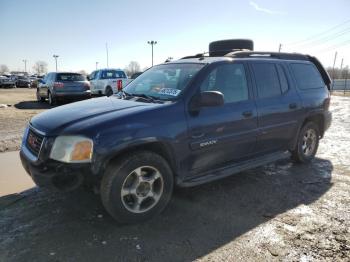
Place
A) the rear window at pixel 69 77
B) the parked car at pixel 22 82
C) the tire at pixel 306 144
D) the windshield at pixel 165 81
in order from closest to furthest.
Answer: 1. the windshield at pixel 165 81
2. the tire at pixel 306 144
3. the rear window at pixel 69 77
4. the parked car at pixel 22 82

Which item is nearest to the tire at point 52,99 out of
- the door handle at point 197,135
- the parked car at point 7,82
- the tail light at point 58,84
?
the tail light at point 58,84

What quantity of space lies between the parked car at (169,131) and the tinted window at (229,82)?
0.01m

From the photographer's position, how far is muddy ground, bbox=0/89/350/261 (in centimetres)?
290

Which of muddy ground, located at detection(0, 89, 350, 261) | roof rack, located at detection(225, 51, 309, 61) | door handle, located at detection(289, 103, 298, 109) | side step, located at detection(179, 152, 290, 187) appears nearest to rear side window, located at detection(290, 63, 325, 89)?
roof rack, located at detection(225, 51, 309, 61)

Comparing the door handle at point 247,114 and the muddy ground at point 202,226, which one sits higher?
the door handle at point 247,114

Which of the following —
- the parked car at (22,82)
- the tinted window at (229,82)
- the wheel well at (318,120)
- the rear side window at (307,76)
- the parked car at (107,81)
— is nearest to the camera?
the tinted window at (229,82)

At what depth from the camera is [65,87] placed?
14.0 metres

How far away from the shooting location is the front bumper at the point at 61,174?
3061 millimetres

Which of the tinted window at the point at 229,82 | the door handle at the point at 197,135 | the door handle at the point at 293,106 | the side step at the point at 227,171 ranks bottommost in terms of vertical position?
the side step at the point at 227,171

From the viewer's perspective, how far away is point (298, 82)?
5301 mm

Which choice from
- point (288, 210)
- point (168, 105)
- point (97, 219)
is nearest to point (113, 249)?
point (97, 219)

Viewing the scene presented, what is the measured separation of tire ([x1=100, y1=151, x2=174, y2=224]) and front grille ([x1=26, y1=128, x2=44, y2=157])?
78cm

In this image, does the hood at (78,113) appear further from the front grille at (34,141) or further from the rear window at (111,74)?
the rear window at (111,74)

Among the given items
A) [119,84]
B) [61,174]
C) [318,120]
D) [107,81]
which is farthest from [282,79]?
[107,81]
